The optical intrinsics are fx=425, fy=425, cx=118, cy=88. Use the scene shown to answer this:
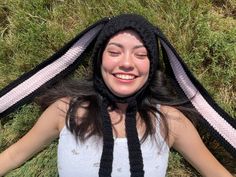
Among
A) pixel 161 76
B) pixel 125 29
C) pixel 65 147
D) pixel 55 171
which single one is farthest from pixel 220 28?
pixel 55 171

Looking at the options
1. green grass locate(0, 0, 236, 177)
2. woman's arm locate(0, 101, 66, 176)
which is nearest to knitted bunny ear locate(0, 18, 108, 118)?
green grass locate(0, 0, 236, 177)

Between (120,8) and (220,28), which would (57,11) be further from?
(220,28)

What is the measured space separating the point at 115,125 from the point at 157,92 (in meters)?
0.36

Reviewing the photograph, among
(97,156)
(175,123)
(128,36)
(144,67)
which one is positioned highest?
(128,36)

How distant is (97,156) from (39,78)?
0.70 metres

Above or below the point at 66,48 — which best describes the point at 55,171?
below

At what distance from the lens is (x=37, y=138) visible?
2695mm

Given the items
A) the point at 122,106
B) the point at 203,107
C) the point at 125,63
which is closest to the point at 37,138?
the point at 122,106

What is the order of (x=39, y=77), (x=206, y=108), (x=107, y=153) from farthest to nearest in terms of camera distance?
(x=39, y=77) < (x=206, y=108) < (x=107, y=153)

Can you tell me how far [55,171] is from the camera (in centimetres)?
297

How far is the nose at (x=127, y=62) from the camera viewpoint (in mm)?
2344

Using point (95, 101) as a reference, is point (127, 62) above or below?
above

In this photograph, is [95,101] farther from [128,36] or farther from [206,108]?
[206,108]

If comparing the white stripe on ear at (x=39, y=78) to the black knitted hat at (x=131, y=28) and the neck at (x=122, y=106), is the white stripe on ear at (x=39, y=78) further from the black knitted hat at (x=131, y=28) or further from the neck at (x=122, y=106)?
the neck at (x=122, y=106)
